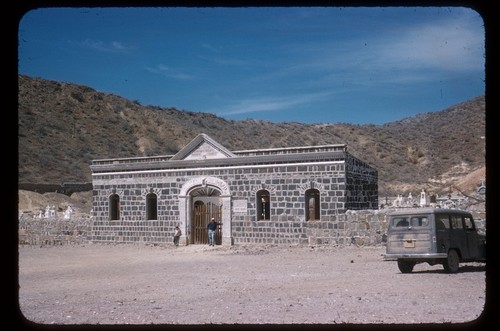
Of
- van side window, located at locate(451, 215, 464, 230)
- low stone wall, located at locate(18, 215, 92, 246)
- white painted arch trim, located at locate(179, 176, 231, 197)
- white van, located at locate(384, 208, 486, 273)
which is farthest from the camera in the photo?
low stone wall, located at locate(18, 215, 92, 246)

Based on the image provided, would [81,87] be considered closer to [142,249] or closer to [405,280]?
[142,249]

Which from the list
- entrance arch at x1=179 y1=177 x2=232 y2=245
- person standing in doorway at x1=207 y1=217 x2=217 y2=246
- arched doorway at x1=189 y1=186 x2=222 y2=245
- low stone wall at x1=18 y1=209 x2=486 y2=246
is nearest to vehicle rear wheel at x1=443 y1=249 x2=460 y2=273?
low stone wall at x1=18 y1=209 x2=486 y2=246

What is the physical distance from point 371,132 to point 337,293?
5817cm

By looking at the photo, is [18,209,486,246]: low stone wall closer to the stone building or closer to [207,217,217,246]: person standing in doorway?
the stone building

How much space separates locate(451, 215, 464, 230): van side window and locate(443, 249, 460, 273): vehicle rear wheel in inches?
22.9

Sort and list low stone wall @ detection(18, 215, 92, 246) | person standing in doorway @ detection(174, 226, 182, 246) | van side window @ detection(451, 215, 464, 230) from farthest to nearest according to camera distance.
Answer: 1. low stone wall @ detection(18, 215, 92, 246)
2. person standing in doorway @ detection(174, 226, 182, 246)
3. van side window @ detection(451, 215, 464, 230)

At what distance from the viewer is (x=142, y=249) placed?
23000 mm

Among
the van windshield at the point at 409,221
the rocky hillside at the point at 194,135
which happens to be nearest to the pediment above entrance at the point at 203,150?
the van windshield at the point at 409,221

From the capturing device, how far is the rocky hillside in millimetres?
51781

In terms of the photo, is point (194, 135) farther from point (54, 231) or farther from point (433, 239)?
point (433, 239)

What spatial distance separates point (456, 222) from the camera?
1349 centimetres

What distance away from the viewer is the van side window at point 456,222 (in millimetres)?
13398

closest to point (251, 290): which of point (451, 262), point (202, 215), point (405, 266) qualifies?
point (405, 266)

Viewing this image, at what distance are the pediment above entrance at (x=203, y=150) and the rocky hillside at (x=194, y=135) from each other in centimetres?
2659
